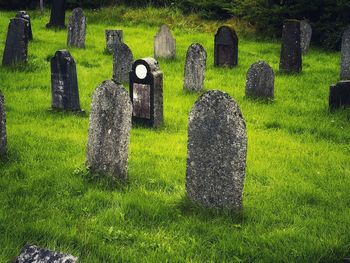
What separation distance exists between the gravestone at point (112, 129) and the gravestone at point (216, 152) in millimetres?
1107

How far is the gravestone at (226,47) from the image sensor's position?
15.4 meters

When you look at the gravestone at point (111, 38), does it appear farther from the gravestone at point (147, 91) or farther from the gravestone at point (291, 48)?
the gravestone at point (147, 91)

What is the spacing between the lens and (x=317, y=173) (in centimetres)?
736

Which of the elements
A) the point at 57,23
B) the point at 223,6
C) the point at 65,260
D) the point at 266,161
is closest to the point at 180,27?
the point at 223,6

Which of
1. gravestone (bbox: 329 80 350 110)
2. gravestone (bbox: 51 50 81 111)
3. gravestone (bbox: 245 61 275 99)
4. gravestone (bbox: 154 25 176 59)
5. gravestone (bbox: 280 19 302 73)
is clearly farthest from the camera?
gravestone (bbox: 154 25 176 59)

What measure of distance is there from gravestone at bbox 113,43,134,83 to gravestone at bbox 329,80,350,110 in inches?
193

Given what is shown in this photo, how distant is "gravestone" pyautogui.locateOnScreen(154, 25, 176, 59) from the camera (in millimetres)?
16172

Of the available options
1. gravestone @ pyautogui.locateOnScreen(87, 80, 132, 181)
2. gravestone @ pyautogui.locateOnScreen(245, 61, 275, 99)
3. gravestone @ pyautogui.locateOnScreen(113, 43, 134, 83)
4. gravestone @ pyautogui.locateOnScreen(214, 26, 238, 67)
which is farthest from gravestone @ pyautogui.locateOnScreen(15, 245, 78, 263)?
gravestone @ pyautogui.locateOnScreen(214, 26, 238, 67)

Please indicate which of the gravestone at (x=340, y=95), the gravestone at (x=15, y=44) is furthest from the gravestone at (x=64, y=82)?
the gravestone at (x=340, y=95)

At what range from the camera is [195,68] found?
39.9ft

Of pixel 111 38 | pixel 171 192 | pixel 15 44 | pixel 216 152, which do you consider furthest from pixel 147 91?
pixel 111 38

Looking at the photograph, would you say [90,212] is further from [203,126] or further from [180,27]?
[180,27]

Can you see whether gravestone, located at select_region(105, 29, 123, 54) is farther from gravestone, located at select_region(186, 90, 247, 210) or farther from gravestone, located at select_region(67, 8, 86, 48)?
gravestone, located at select_region(186, 90, 247, 210)

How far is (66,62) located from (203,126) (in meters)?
4.72
